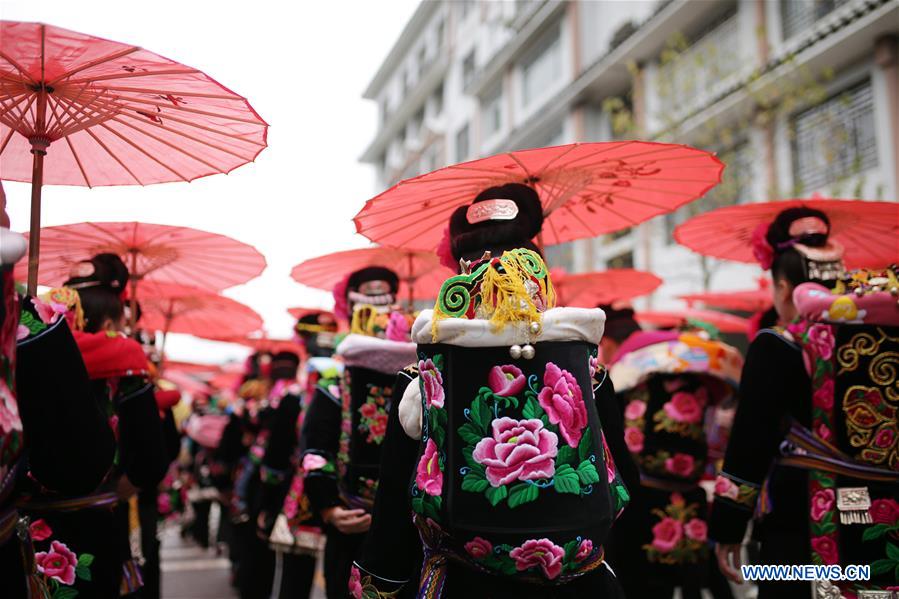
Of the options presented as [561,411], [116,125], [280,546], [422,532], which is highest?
[116,125]

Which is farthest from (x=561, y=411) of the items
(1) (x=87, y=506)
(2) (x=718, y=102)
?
(2) (x=718, y=102)

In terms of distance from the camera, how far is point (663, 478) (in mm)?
3781

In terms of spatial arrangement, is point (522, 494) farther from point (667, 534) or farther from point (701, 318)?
point (701, 318)

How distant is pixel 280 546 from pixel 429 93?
25.9m

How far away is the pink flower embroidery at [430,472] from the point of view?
1640mm

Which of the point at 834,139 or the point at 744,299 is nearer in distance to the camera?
the point at 744,299

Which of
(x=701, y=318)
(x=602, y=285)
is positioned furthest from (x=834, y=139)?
(x=602, y=285)

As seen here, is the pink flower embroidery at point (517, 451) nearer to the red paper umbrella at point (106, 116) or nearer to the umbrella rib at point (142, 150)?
the red paper umbrella at point (106, 116)

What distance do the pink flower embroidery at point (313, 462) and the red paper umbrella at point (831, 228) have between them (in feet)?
7.42

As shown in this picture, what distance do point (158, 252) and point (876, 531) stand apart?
358 centimetres

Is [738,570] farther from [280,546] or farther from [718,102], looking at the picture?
[718,102]

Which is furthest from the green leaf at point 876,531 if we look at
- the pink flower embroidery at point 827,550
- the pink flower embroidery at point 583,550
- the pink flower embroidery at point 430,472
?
the pink flower embroidery at point 430,472

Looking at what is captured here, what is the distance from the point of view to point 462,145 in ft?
79.6

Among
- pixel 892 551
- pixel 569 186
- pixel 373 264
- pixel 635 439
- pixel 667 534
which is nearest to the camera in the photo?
pixel 892 551
